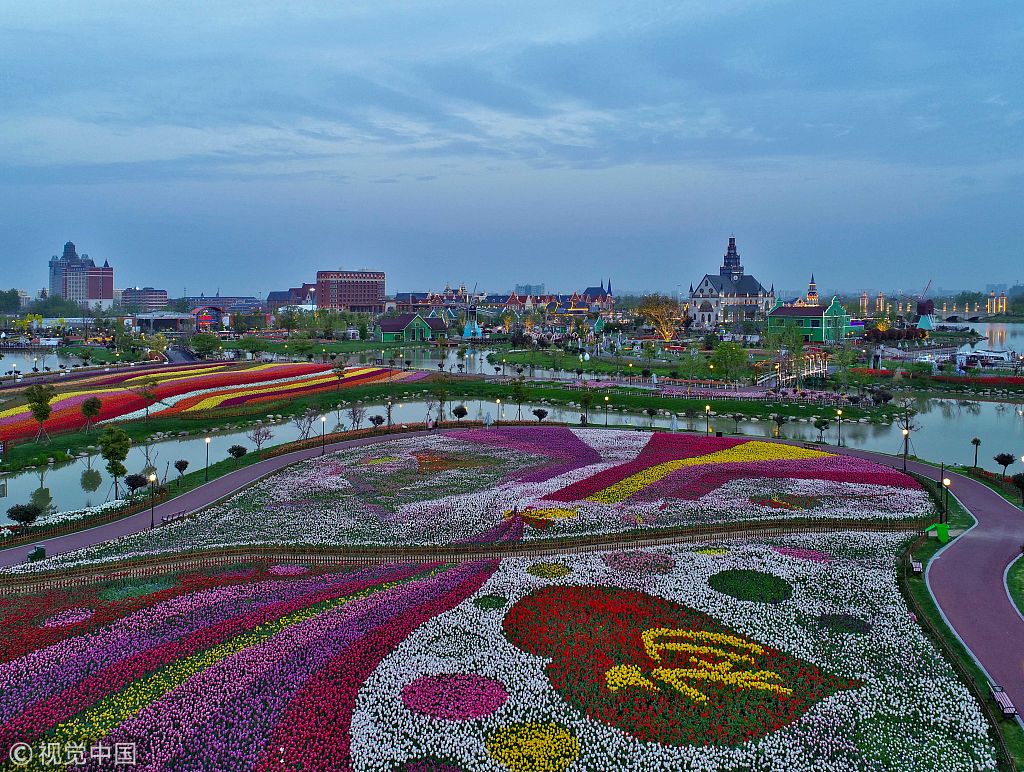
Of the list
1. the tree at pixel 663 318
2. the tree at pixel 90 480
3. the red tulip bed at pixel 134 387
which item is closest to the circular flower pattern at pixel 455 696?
the tree at pixel 90 480

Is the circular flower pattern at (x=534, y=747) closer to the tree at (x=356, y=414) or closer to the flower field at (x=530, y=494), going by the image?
the flower field at (x=530, y=494)

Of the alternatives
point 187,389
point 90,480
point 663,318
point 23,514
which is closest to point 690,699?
point 23,514

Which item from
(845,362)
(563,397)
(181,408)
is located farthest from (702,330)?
(181,408)

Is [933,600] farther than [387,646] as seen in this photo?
Yes

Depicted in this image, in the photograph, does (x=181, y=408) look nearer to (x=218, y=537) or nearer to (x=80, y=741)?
(x=218, y=537)

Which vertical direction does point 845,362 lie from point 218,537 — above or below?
above

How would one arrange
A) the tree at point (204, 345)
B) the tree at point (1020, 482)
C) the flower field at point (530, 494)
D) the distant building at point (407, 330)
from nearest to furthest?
the flower field at point (530, 494), the tree at point (1020, 482), the tree at point (204, 345), the distant building at point (407, 330)

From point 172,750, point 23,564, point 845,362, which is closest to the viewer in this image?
point 172,750

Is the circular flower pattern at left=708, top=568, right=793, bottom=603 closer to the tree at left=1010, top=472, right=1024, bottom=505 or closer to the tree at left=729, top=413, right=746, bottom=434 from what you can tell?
the tree at left=1010, top=472, right=1024, bottom=505
